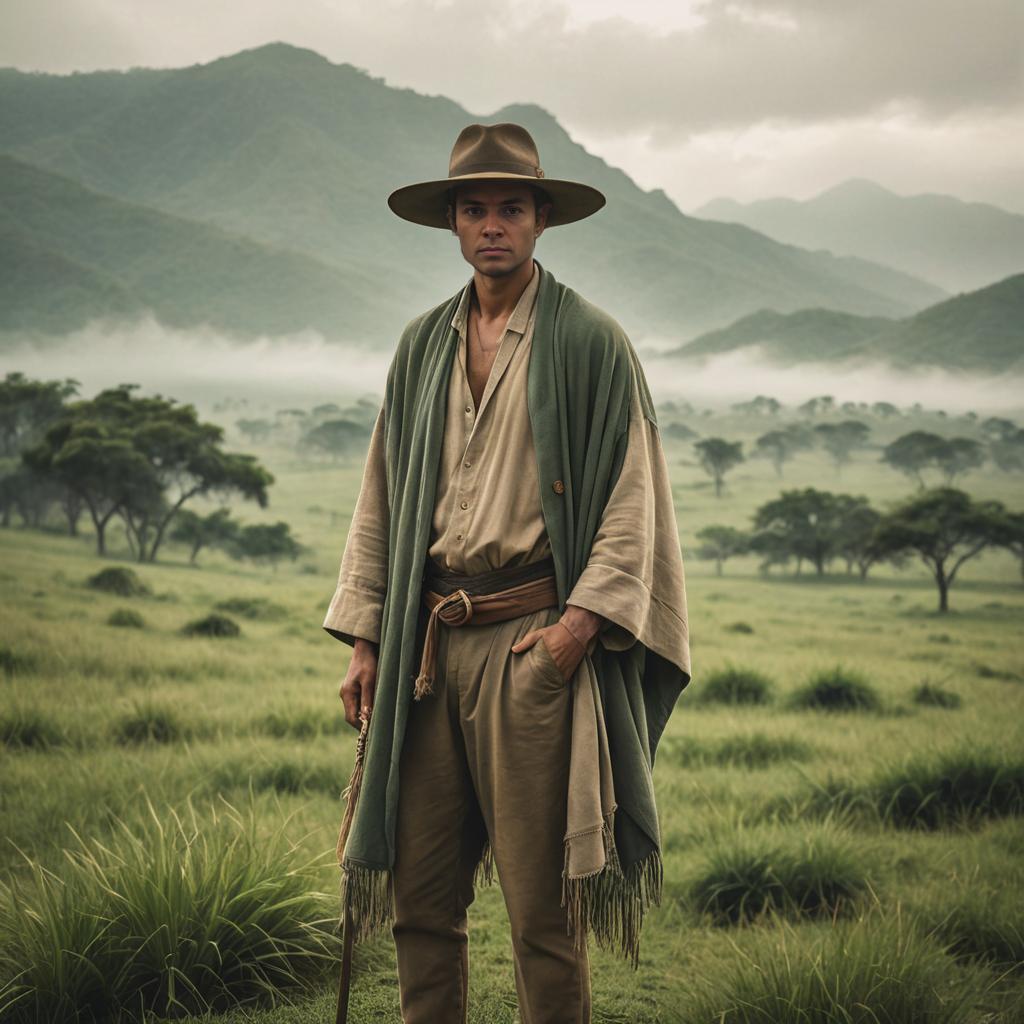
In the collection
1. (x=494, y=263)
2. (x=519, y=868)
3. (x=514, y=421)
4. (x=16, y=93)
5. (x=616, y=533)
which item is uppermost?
(x=16, y=93)

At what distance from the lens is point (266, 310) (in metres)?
96.2

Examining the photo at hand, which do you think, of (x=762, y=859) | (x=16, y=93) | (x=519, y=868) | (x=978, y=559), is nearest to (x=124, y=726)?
(x=762, y=859)

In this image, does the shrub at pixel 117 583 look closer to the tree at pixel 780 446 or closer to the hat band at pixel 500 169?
the hat band at pixel 500 169

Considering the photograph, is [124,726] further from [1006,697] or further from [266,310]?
[266,310]

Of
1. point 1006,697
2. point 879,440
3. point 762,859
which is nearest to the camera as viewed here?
point 762,859

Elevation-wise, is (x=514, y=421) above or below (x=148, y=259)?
below

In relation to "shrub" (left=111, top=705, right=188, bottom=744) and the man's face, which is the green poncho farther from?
"shrub" (left=111, top=705, right=188, bottom=744)

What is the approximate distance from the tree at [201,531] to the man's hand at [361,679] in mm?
29006

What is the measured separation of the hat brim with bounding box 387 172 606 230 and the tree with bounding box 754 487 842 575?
102 ft

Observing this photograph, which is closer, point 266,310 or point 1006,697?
point 1006,697

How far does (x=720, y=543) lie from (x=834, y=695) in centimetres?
2664

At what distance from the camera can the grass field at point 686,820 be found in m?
2.87

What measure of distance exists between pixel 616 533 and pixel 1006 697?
9.78 m

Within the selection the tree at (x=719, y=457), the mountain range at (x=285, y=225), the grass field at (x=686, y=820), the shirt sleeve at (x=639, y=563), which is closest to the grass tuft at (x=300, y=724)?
the grass field at (x=686, y=820)
